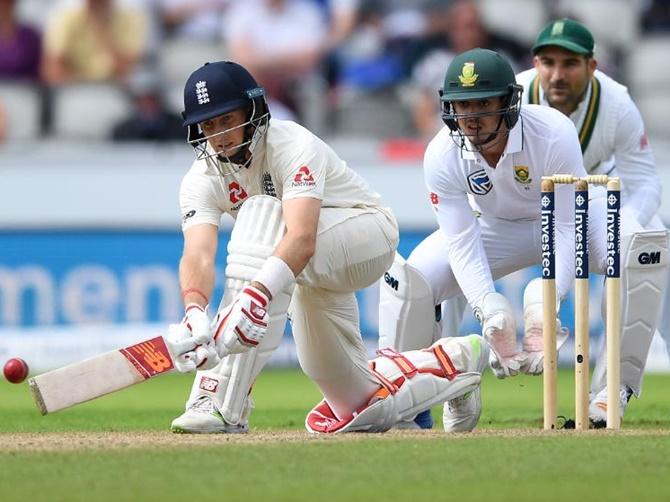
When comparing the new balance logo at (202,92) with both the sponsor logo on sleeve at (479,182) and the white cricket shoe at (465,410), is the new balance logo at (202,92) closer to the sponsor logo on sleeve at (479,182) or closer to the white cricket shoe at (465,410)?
the sponsor logo on sleeve at (479,182)

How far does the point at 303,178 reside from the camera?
4887 millimetres

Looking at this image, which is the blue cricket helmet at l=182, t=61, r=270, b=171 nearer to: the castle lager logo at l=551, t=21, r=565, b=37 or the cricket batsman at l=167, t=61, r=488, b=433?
the cricket batsman at l=167, t=61, r=488, b=433

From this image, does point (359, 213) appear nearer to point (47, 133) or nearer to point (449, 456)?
point (449, 456)

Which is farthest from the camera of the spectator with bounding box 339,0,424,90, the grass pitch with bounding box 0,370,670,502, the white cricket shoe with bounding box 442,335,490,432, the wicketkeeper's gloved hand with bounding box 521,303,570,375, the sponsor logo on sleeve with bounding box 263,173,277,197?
the spectator with bounding box 339,0,424,90

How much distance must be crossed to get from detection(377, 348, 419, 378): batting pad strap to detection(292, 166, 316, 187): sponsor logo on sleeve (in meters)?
0.88

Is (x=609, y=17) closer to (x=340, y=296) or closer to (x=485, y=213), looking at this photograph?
(x=485, y=213)

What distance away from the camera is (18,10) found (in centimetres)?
1188

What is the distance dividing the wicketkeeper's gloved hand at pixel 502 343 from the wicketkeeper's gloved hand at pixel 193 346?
106 cm

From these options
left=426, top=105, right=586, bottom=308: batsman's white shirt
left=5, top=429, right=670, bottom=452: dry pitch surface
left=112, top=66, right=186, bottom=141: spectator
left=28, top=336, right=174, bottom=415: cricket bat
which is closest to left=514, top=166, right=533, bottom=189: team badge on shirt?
left=426, top=105, right=586, bottom=308: batsman's white shirt

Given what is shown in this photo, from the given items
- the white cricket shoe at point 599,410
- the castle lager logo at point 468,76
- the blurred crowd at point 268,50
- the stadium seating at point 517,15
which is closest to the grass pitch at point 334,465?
the white cricket shoe at point 599,410

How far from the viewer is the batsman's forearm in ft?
16.1

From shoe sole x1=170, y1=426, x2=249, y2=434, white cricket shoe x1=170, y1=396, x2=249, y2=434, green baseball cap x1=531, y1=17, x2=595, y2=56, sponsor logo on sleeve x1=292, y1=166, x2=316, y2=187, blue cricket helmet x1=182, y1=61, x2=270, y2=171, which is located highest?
green baseball cap x1=531, y1=17, x2=595, y2=56

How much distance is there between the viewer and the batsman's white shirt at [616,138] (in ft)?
20.8

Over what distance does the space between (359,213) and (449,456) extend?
1200mm
